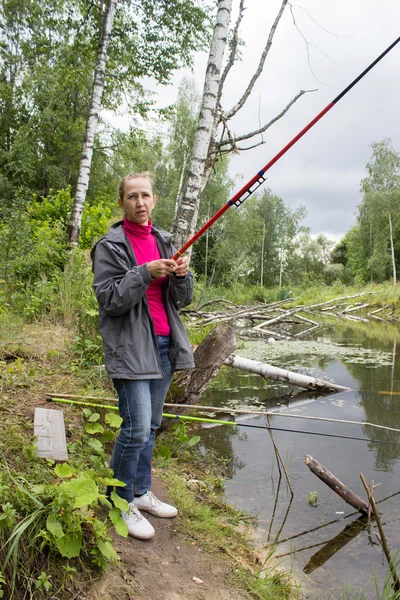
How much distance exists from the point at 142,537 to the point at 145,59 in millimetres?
11172

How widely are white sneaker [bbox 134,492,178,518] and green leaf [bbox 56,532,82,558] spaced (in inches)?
33.5

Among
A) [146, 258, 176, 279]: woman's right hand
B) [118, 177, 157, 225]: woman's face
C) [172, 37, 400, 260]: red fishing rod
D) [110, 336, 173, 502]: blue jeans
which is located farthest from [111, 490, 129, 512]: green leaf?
[118, 177, 157, 225]: woman's face

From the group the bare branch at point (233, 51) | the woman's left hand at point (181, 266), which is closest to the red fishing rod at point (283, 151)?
the woman's left hand at point (181, 266)

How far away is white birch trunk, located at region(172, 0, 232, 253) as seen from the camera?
5.55 metres

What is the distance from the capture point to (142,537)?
91.9 inches

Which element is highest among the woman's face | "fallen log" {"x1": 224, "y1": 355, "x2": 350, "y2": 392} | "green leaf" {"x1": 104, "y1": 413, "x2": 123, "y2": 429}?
the woman's face

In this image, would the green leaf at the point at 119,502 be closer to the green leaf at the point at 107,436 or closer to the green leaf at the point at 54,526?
the green leaf at the point at 54,526

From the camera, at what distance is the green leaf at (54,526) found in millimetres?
1715

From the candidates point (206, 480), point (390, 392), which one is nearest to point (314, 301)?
point (390, 392)

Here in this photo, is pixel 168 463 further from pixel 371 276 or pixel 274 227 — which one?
pixel 274 227

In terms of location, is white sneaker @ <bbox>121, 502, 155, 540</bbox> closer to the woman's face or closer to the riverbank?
the riverbank

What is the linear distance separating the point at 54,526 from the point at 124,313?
0.95 metres

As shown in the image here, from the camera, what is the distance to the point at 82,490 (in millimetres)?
1854

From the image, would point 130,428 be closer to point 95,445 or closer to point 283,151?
point 95,445
